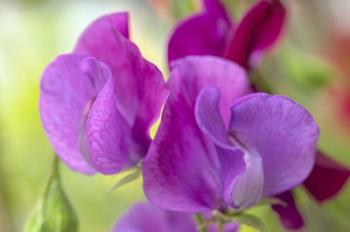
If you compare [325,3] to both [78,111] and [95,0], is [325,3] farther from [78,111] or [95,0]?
[78,111]

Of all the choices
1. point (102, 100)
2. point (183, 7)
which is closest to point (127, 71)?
point (102, 100)

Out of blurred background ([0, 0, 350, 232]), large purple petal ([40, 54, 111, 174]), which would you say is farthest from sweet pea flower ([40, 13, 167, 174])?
blurred background ([0, 0, 350, 232])

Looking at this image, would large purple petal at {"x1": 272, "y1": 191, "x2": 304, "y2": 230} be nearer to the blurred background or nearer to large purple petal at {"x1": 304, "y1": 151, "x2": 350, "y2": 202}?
large purple petal at {"x1": 304, "y1": 151, "x2": 350, "y2": 202}

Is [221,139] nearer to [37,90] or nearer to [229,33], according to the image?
[229,33]

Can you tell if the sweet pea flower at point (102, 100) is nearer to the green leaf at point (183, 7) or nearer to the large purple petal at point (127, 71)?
the large purple petal at point (127, 71)

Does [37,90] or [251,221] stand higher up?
[251,221]

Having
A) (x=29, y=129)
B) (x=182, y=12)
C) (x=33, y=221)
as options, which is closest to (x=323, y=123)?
(x=29, y=129)
